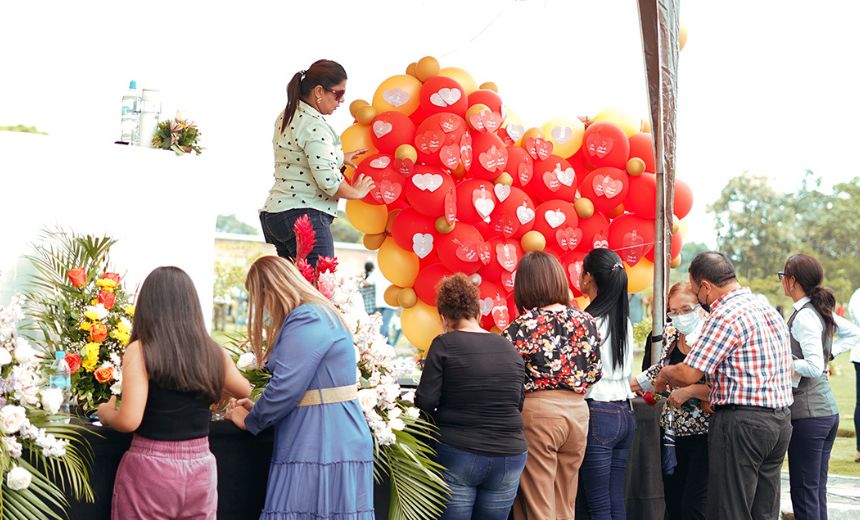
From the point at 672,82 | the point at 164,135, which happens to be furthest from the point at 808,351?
the point at 164,135

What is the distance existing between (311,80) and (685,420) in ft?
6.75

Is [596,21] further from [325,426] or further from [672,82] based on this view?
[325,426]

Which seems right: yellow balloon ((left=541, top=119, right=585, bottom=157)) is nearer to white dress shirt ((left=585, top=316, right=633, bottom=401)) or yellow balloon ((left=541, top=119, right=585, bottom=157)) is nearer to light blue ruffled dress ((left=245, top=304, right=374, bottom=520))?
white dress shirt ((left=585, top=316, right=633, bottom=401))

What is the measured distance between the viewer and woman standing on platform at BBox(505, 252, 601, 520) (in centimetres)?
364

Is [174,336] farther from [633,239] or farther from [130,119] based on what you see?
[633,239]

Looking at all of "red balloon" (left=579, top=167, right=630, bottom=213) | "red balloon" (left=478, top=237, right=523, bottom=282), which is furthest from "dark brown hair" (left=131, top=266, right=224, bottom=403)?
"red balloon" (left=579, top=167, right=630, bottom=213)

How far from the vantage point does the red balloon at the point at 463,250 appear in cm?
505

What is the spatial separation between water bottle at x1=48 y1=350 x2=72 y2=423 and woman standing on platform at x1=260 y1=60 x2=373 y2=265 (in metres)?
1.26

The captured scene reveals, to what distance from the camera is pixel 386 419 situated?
3424 millimetres

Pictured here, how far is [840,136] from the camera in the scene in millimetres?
23141

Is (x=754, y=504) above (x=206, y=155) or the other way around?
the other way around

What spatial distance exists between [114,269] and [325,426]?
123 cm

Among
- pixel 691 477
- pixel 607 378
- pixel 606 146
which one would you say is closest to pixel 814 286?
pixel 691 477

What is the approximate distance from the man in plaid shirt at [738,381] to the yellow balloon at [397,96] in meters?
1.91
